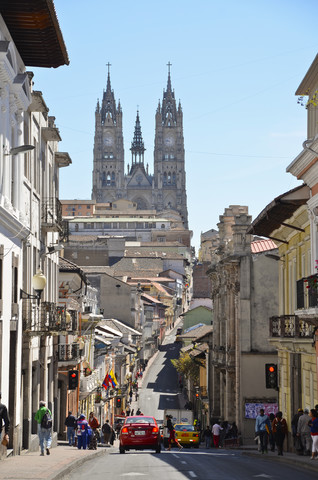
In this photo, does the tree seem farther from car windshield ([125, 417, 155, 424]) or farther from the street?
the street

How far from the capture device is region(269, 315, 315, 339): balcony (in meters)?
27.0

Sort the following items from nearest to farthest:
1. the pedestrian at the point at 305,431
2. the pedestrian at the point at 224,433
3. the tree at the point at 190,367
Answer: the pedestrian at the point at 305,431, the pedestrian at the point at 224,433, the tree at the point at 190,367

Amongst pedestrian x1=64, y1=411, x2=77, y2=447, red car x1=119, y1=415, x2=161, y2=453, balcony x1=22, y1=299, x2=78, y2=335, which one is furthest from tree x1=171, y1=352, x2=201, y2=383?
balcony x1=22, y1=299, x2=78, y2=335

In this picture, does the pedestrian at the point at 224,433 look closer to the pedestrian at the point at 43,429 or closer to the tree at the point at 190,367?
the tree at the point at 190,367

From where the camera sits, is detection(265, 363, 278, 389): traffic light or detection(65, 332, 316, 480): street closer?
detection(65, 332, 316, 480): street

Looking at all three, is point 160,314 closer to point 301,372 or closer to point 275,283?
point 275,283

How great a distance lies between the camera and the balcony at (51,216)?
3005 cm

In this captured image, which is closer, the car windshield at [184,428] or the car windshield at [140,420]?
the car windshield at [140,420]

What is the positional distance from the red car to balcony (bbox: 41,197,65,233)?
6.68m

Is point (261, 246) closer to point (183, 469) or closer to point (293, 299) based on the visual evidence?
point (293, 299)

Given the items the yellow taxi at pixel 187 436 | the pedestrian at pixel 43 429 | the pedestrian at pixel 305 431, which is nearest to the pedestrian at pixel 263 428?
the pedestrian at pixel 305 431

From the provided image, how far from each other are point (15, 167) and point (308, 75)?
867 centimetres

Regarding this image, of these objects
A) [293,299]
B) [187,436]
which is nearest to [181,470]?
[293,299]

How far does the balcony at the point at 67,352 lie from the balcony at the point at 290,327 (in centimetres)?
853
